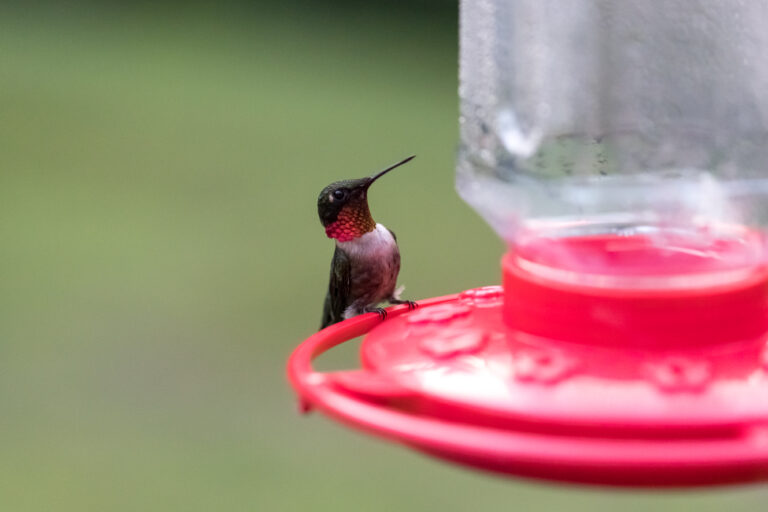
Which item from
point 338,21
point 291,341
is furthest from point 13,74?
point 291,341

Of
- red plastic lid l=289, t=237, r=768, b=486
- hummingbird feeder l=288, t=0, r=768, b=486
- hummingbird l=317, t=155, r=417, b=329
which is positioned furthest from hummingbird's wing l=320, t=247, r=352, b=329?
red plastic lid l=289, t=237, r=768, b=486

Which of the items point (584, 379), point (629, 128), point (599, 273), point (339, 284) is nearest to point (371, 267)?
point (339, 284)

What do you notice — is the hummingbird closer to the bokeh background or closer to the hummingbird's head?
the hummingbird's head

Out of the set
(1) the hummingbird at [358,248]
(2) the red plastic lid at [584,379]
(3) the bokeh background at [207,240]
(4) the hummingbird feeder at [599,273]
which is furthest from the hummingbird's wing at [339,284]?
(2) the red plastic lid at [584,379]

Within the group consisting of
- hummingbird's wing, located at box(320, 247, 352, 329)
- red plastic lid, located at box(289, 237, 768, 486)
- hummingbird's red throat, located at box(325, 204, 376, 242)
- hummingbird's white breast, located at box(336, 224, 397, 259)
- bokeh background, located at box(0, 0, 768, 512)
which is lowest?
bokeh background, located at box(0, 0, 768, 512)

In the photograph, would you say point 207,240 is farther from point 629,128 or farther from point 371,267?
point 629,128

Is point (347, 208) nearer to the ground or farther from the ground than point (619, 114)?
nearer to the ground
